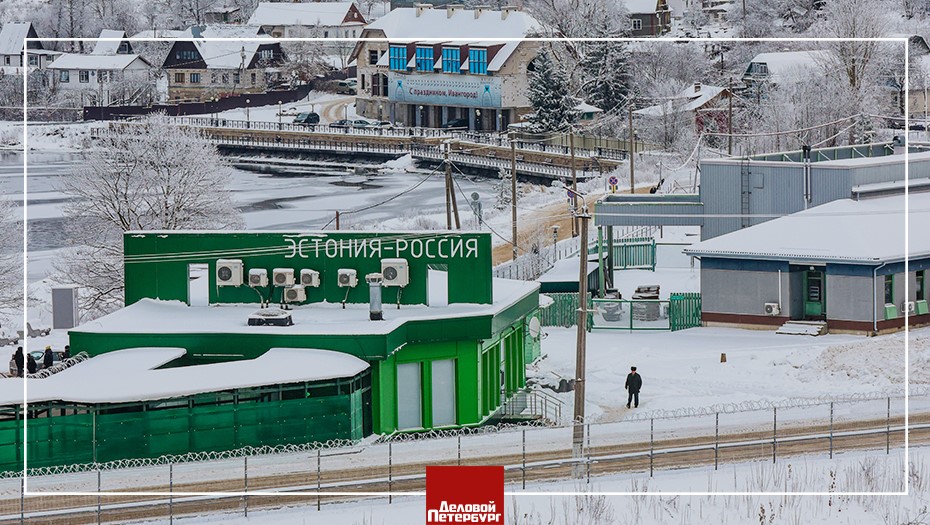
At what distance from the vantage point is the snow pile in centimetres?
3722

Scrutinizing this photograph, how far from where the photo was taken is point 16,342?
51.5 metres

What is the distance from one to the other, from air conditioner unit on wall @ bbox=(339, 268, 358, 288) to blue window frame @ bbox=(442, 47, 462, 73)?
90.4m

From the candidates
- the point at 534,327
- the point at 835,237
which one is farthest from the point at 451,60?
the point at 534,327

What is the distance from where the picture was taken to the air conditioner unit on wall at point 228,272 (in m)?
36.1

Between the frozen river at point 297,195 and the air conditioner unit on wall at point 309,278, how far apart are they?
3476 cm

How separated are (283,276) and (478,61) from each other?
9004 cm

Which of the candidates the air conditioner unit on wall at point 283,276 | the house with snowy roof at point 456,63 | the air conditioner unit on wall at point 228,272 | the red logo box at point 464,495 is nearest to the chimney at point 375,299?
the air conditioner unit on wall at point 283,276

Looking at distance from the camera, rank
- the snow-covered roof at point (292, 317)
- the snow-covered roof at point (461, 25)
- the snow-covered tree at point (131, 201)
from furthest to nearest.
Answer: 1. the snow-covered roof at point (461, 25)
2. the snow-covered tree at point (131, 201)
3. the snow-covered roof at point (292, 317)

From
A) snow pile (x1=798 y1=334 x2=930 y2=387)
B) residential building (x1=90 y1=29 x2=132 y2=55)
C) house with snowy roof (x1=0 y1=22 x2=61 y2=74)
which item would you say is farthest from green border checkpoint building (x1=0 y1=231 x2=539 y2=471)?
house with snowy roof (x1=0 y1=22 x2=61 y2=74)

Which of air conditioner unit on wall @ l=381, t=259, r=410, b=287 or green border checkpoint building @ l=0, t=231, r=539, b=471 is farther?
air conditioner unit on wall @ l=381, t=259, r=410, b=287

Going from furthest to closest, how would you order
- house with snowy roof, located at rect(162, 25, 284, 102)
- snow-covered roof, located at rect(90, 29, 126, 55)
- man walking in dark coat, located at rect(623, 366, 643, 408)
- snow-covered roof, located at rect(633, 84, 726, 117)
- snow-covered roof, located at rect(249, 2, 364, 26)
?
snow-covered roof, located at rect(249, 2, 364, 26), snow-covered roof, located at rect(90, 29, 126, 55), house with snowy roof, located at rect(162, 25, 284, 102), snow-covered roof, located at rect(633, 84, 726, 117), man walking in dark coat, located at rect(623, 366, 643, 408)

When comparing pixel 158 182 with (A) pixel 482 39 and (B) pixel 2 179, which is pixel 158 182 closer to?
(B) pixel 2 179

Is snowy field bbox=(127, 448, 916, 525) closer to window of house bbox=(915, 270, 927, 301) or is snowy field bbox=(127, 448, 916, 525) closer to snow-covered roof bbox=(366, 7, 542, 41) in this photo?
window of house bbox=(915, 270, 927, 301)

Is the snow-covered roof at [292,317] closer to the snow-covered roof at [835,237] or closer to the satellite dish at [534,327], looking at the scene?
the satellite dish at [534,327]
